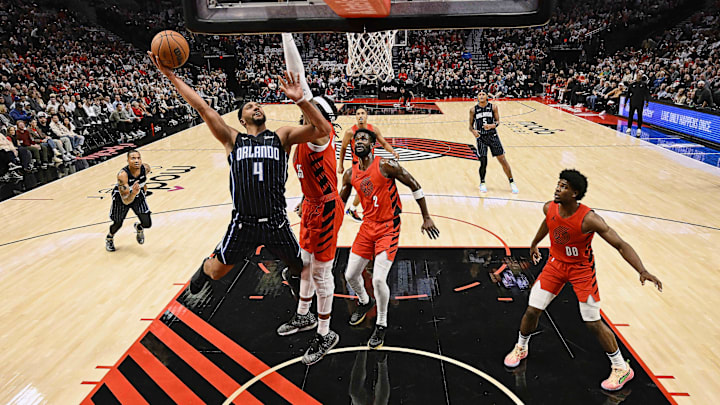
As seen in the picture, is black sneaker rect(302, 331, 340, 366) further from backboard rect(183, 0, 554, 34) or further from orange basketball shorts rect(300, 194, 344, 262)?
backboard rect(183, 0, 554, 34)

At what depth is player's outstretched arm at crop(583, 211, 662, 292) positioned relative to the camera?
3.41 meters

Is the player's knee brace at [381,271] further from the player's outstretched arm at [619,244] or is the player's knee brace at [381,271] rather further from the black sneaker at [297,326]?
the player's outstretched arm at [619,244]

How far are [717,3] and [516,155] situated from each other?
2027cm

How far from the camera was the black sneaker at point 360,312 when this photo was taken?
15.4ft

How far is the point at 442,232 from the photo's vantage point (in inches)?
276

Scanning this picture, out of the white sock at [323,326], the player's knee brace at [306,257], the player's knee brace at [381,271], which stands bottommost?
the white sock at [323,326]

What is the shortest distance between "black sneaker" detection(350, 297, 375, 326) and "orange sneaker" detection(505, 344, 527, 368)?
134 cm

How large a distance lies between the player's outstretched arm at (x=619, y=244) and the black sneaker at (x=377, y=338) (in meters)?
1.78

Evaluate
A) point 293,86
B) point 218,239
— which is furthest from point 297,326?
point 218,239

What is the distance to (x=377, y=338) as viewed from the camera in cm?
429

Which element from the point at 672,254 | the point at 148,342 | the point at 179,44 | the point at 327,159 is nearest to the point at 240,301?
the point at 148,342

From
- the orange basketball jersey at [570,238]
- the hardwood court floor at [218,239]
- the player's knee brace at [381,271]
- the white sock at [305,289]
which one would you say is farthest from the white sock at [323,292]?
the orange basketball jersey at [570,238]

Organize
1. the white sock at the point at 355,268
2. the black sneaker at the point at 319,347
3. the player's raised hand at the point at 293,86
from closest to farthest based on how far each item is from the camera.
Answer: the player's raised hand at the point at 293,86 < the black sneaker at the point at 319,347 < the white sock at the point at 355,268

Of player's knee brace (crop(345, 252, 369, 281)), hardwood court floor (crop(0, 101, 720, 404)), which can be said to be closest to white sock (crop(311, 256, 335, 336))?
player's knee brace (crop(345, 252, 369, 281))
